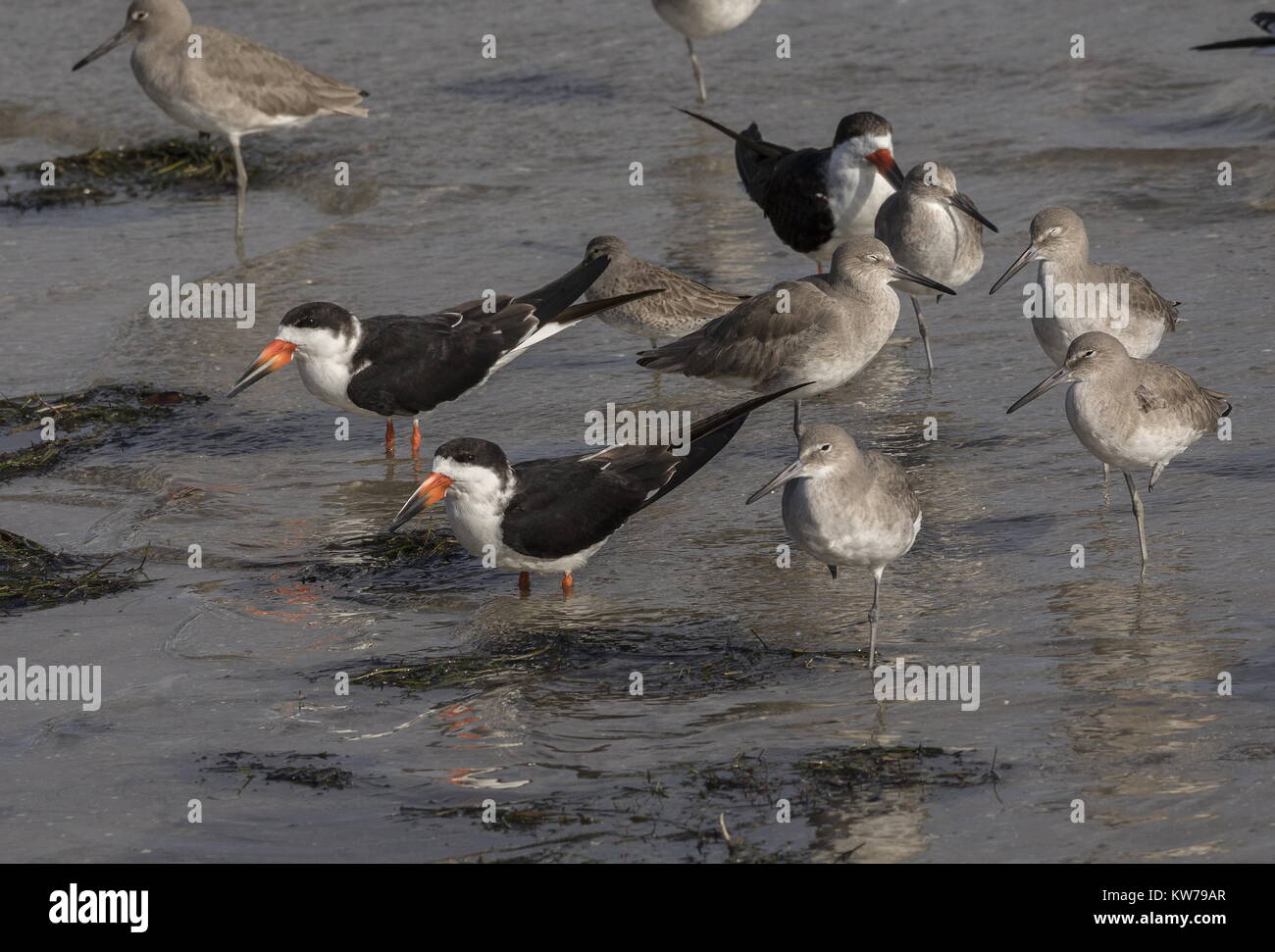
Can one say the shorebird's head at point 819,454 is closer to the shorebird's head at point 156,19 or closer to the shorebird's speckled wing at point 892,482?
the shorebird's speckled wing at point 892,482

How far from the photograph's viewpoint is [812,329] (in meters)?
8.66

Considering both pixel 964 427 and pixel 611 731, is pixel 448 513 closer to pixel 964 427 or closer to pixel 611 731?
pixel 611 731

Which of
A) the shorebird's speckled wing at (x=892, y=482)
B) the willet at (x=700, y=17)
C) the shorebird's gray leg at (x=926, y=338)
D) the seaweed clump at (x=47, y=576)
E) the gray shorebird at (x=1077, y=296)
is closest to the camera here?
the shorebird's speckled wing at (x=892, y=482)

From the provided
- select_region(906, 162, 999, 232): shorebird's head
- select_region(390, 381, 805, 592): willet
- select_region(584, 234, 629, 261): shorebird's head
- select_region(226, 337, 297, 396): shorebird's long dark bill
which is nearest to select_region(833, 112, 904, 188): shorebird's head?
select_region(906, 162, 999, 232): shorebird's head

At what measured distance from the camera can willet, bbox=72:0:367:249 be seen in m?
13.4

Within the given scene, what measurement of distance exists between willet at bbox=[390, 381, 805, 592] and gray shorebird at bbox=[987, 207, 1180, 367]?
1.68 meters

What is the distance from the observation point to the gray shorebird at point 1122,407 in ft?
23.1

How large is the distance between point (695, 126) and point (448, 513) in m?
8.74

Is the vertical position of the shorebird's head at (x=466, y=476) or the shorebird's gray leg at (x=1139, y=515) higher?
Result: the shorebird's head at (x=466, y=476)

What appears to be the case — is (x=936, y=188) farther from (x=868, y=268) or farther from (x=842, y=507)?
(x=842, y=507)

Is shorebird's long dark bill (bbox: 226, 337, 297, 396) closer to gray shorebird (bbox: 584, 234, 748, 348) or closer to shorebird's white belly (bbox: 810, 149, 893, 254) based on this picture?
gray shorebird (bbox: 584, 234, 748, 348)

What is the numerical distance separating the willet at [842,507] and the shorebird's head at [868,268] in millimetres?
2449

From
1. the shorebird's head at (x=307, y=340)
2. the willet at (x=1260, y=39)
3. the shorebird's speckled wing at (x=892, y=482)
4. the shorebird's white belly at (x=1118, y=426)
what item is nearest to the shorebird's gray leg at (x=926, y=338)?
the shorebird's white belly at (x=1118, y=426)
